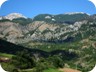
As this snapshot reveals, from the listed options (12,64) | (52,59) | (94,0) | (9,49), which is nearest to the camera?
(94,0)

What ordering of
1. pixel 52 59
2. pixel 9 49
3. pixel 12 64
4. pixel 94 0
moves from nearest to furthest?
pixel 94 0 < pixel 12 64 < pixel 52 59 < pixel 9 49

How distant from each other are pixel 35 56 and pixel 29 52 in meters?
0.22

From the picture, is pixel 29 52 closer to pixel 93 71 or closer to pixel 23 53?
pixel 23 53

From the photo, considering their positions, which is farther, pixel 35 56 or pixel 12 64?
pixel 35 56

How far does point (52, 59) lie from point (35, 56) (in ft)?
2.24

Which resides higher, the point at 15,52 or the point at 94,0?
the point at 94,0

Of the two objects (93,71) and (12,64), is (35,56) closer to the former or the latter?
(12,64)

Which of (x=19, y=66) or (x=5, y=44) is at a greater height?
(x=5, y=44)

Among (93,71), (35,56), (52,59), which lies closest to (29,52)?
(35,56)

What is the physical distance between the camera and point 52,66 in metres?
7.72

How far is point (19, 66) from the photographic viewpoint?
7633 millimetres

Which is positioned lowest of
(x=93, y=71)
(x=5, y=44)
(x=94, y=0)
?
(x=93, y=71)

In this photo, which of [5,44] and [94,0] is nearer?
[94,0]

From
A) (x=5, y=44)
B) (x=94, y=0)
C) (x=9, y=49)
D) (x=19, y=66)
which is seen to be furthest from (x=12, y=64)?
(x=94, y=0)
